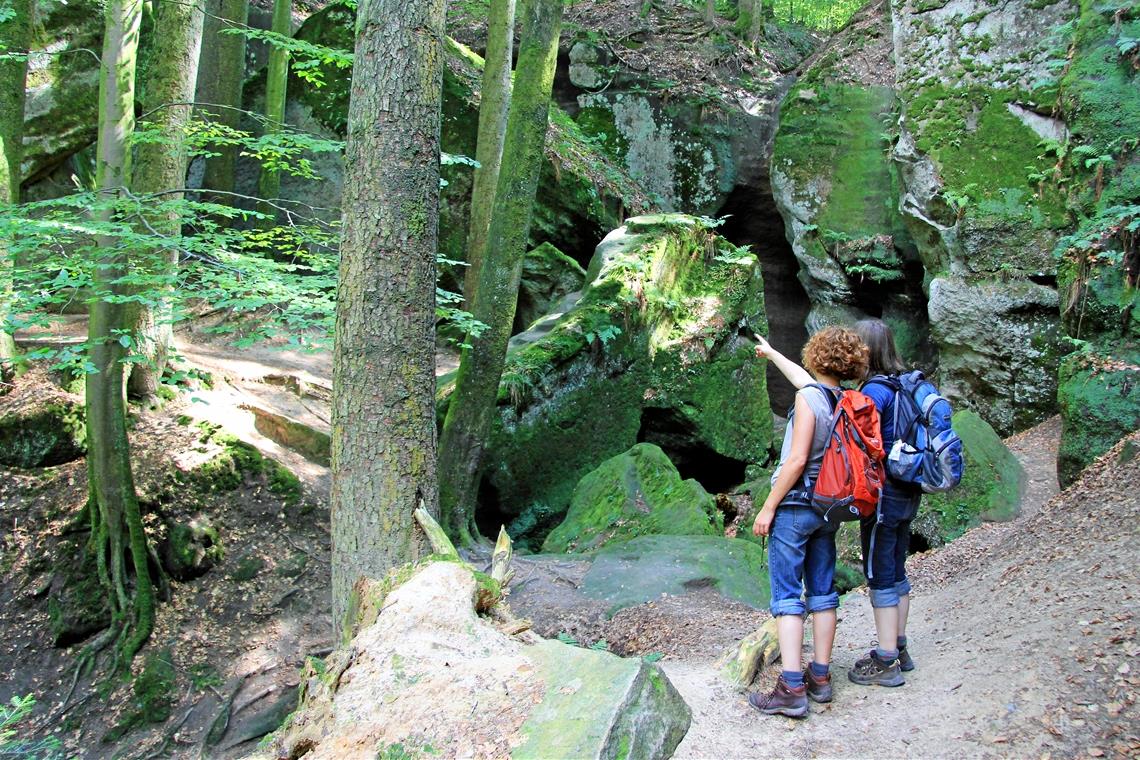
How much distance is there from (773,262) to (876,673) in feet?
47.8

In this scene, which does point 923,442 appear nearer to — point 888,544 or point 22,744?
point 888,544

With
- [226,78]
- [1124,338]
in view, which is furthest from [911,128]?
[226,78]

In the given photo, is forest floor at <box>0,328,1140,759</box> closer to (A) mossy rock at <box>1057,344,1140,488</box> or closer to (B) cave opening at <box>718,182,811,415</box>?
(A) mossy rock at <box>1057,344,1140,488</box>

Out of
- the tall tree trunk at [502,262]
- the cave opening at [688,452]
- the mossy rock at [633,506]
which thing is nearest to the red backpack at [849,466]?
the mossy rock at [633,506]

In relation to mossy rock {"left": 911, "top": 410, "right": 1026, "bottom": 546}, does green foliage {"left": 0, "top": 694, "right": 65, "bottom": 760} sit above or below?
below

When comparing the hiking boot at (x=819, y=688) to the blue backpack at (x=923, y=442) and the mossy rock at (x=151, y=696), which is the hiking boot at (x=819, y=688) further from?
the mossy rock at (x=151, y=696)

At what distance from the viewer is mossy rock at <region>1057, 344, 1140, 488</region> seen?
7059mm

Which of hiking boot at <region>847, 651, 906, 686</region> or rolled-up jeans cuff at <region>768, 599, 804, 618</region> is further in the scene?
hiking boot at <region>847, 651, 906, 686</region>

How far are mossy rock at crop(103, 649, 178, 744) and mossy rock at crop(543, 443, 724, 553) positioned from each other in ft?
11.9

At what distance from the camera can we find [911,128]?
12.8m

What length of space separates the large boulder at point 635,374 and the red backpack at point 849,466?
597 centimetres

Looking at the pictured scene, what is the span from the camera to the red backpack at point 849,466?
11.6 ft

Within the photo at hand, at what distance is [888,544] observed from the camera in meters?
3.92

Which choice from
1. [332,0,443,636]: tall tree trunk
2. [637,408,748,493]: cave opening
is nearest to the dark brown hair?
[332,0,443,636]: tall tree trunk
